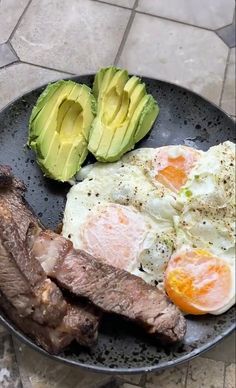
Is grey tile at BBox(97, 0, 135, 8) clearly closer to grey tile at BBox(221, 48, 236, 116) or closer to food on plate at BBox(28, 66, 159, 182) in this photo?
grey tile at BBox(221, 48, 236, 116)

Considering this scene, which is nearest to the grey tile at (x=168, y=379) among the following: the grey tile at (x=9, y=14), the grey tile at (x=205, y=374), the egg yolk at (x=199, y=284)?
the grey tile at (x=205, y=374)

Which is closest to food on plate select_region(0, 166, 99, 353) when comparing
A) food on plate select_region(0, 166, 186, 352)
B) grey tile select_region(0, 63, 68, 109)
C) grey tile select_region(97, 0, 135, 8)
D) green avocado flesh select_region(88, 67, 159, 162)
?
food on plate select_region(0, 166, 186, 352)

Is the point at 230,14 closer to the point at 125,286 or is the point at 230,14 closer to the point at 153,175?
the point at 153,175

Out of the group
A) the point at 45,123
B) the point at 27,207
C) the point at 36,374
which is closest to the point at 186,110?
the point at 45,123

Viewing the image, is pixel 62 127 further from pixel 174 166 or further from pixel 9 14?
pixel 9 14

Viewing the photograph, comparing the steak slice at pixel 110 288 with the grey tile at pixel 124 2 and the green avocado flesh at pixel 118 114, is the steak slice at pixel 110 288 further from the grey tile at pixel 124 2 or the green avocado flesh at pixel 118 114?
the grey tile at pixel 124 2

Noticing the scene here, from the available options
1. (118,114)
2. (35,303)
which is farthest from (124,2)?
(35,303)
